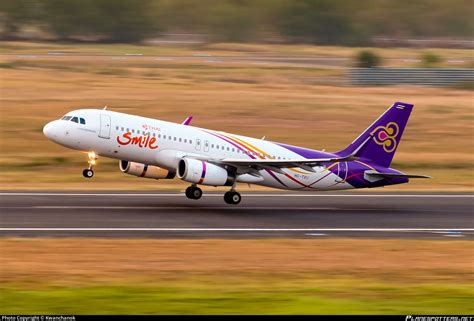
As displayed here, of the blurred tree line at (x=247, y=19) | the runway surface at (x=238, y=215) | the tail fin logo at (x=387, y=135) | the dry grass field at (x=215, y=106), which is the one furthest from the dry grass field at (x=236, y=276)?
the blurred tree line at (x=247, y=19)

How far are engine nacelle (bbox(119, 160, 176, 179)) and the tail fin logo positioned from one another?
31.1 ft

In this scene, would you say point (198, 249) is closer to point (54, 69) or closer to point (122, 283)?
point (122, 283)

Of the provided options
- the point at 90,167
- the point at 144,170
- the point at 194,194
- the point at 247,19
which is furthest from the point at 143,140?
the point at 247,19

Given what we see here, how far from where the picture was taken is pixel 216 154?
3825cm

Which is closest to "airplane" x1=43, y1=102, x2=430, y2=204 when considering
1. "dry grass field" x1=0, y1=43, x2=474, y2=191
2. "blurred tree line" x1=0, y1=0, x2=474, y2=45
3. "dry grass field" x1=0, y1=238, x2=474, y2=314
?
"dry grass field" x1=0, y1=43, x2=474, y2=191

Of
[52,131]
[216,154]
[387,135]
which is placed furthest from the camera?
[387,135]

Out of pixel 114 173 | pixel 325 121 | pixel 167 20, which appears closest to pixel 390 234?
pixel 114 173

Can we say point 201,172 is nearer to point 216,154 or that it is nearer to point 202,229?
point 216,154

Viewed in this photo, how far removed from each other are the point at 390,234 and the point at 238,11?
92311 millimetres

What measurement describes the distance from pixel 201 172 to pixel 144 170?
10.4 ft

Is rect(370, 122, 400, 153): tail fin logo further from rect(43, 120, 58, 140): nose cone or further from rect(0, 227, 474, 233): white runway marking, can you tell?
rect(43, 120, 58, 140): nose cone

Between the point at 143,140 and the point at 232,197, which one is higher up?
the point at 143,140

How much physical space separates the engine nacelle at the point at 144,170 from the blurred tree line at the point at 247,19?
Result: 75.2 metres

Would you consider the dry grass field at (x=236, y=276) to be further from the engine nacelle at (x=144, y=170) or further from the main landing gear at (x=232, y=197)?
the engine nacelle at (x=144, y=170)
